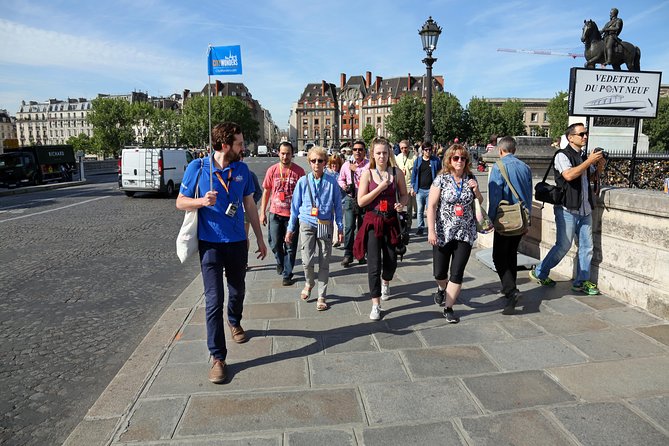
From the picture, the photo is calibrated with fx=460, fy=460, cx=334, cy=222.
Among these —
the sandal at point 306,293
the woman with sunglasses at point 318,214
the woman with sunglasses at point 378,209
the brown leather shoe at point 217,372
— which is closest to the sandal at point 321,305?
the woman with sunglasses at point 318,214

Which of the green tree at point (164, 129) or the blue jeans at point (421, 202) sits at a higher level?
the green tree at point (164, 129)

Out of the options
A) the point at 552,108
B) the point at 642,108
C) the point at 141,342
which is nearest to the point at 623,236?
the point at 642,108

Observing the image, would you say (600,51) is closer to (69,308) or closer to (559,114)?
(69,308)

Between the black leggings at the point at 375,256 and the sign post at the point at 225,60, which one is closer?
the black leggings at the point at 375,256

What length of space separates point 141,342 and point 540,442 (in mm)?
3298

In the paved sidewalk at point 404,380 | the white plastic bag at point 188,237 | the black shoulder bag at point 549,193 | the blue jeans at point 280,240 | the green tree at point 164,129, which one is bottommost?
the paved sidewalk at point 404,380

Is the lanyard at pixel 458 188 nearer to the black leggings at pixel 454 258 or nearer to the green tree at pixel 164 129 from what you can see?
the black leggings at pixel 454 258

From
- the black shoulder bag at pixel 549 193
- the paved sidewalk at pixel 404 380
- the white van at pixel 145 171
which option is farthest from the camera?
the white van at pixel 145 171

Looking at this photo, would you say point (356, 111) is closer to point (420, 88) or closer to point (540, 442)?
point (420, 88)

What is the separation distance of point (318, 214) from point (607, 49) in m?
12.0

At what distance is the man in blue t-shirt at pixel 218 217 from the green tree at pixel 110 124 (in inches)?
3678

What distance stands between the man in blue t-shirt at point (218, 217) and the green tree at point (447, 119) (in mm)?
69291

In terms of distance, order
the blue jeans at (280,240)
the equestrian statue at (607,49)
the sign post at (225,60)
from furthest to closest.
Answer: the sign post at (225,60) < the equestrian statue at (607,49) < the blue jeans at (280,240)

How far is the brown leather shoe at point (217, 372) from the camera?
10.7ft
